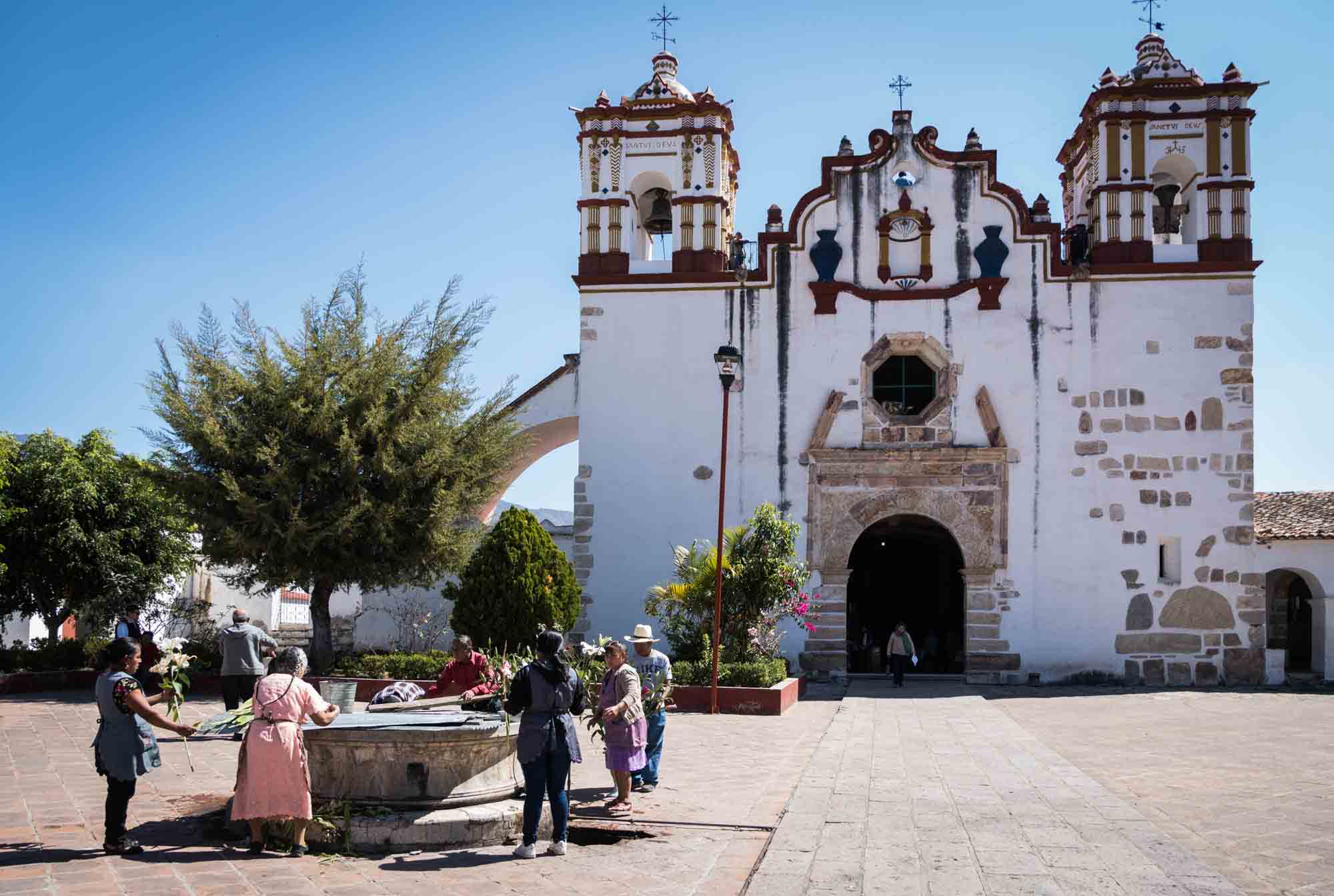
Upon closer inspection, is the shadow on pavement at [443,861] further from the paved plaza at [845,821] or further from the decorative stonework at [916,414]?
the decorative stonework at [916,414]

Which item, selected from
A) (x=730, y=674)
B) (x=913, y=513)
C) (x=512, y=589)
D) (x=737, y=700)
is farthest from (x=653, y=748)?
(x=913, y=513)

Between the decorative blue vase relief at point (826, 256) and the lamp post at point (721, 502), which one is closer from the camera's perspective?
the lamp post at point (721, 502)

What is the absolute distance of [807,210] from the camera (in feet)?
70.8

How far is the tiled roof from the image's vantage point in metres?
21.4

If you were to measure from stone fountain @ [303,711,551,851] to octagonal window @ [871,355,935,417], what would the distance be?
46.2 ft

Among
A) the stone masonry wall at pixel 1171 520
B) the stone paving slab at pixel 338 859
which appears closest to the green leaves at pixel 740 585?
the stone paving slab at pixel 338 859

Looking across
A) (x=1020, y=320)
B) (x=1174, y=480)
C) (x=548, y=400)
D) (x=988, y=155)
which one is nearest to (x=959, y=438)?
(x=1020, y=320)

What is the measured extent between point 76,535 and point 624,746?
50.6 feet

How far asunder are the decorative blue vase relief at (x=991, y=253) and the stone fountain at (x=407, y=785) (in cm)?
1515

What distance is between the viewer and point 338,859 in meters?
7.45

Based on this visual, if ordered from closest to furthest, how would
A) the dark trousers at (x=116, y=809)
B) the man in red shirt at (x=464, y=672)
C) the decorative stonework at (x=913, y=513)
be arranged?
the dark trousers at (x=116, y=809) → the man in red shirt at (x=464, y=672) → the decorative stonework at (x=913, y=513)

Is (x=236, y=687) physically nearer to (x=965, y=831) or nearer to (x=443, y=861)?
(x=443, y=861)

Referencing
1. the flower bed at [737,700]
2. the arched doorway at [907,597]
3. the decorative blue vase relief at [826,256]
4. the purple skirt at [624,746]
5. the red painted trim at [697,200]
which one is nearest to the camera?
the purple skirt at [624,746]

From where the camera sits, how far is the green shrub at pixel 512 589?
18.3 metres
